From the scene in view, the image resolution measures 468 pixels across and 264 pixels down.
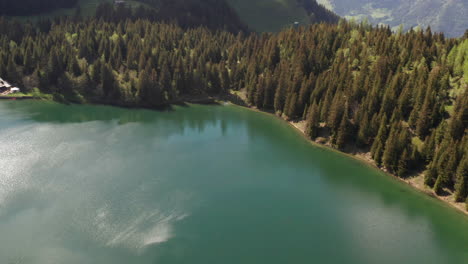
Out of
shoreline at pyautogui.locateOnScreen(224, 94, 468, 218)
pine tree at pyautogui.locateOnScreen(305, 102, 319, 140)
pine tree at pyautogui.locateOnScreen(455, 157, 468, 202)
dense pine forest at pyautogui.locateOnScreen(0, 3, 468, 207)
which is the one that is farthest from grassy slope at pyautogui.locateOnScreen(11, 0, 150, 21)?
pine tree at pyautogui.locateOnScreen(455, 157, 468, 202)

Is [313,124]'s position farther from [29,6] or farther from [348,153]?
[29,6]

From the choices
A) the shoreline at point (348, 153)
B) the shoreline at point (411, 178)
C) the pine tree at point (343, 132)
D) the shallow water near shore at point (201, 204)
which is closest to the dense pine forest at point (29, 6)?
the shoreline at point (348, 153)

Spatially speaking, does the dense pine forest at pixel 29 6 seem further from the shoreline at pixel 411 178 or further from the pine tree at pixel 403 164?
the pine tree at pixel 403 164

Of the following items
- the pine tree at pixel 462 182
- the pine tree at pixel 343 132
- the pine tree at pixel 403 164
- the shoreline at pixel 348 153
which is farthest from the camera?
the pine tree at pixel 343 132

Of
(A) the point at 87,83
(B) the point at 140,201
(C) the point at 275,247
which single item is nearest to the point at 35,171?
(B) the point at 140,201

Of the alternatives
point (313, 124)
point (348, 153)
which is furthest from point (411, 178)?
point (313, 124)

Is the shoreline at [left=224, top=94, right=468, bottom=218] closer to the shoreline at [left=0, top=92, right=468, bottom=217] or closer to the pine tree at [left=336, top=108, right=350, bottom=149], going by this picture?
the shoreline at [left=0, top=92, right=468, bottom=217]

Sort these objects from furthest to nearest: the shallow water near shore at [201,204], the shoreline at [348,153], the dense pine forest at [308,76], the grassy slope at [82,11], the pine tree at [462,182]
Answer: the grassy slope at [82,11] < the dense pine forest at [308,76] < the shoreline at [348,153] < the pine tree at [462,182] < the shallow water near shore at [201,204]
